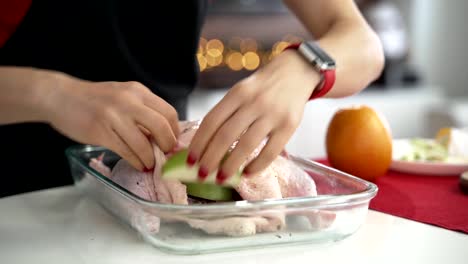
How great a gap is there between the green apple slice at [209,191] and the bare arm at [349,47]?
0.23 meters

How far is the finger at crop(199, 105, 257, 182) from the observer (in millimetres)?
668

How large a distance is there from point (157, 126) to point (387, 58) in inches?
108

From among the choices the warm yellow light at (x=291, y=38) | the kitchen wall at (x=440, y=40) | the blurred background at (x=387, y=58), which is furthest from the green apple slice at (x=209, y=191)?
the kitchen wall at (x=440, y=40)

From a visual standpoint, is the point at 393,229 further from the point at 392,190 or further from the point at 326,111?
the point at 326,111

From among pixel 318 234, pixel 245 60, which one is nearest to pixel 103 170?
pixel 318 234

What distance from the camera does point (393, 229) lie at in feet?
2.55

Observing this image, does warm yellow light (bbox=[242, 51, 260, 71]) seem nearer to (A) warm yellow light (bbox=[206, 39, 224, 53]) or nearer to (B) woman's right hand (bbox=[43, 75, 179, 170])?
(A) warm yellow light (bbox=[206, 39, 224, 53])

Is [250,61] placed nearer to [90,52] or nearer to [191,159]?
[90,52]

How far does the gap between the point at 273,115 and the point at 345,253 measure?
17 centimetres

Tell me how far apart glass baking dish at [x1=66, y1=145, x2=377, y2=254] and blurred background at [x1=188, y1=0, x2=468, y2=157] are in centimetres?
207

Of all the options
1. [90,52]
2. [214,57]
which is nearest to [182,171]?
[90,52]

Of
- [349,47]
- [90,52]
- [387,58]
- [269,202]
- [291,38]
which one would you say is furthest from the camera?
[291,38]

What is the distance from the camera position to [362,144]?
1.00 metres

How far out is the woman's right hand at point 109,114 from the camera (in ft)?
2.21
